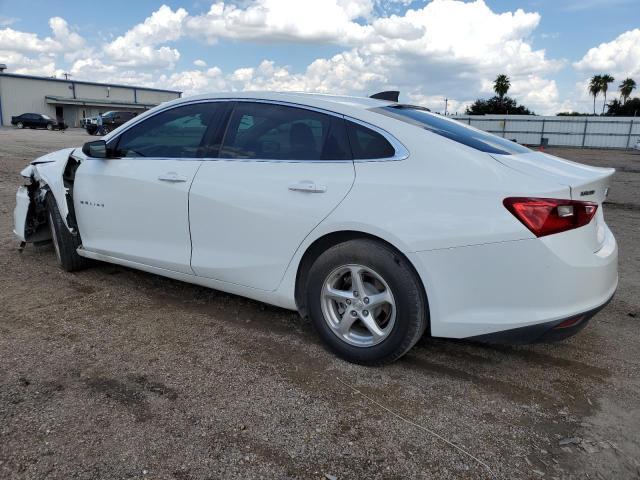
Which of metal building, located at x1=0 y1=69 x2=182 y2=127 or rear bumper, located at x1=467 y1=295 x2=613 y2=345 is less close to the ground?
metal building, located at x1=0 y1=69 x2=182 y2=127

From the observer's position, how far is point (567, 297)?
261cm

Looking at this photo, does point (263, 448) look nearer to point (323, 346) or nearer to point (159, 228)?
point (323, 346)

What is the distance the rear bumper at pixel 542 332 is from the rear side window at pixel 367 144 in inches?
46.2

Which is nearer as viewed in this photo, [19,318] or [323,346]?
[323,346]

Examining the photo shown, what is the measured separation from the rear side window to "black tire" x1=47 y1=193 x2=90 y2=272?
9.30 ft

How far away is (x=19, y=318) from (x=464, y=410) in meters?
3.20

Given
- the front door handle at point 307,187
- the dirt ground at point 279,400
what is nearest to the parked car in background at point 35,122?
the dirt ground at point 279,400

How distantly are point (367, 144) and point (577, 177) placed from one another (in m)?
1.18

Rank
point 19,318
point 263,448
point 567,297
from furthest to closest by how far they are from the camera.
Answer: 1. point 19,318
2. point 567,297
3. point 263,448

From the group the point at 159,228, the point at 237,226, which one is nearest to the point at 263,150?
the point at 237,226

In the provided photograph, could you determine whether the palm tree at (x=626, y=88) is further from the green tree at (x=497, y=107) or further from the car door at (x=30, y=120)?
A: the car door at (x=30, y=120)

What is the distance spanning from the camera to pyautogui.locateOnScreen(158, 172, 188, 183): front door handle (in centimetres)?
365

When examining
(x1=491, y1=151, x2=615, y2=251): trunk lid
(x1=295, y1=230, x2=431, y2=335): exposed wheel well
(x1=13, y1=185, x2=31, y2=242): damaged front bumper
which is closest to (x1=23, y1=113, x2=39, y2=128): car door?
(x1=13, y1=185, x2=31, y2=242): damaged front bumper

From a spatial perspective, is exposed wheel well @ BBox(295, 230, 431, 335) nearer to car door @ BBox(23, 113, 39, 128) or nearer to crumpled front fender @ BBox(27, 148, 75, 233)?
crumpled front fender @ BBox(27, 148, 75, 233)
